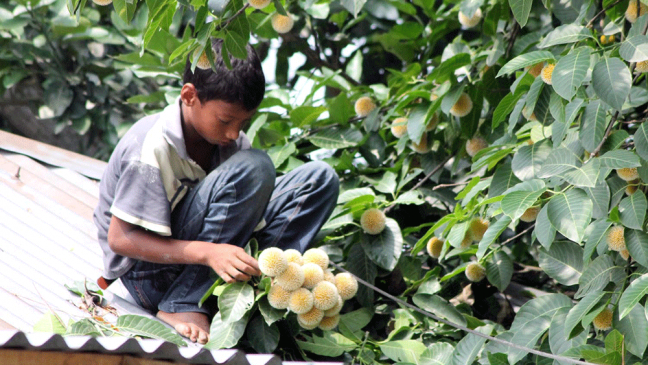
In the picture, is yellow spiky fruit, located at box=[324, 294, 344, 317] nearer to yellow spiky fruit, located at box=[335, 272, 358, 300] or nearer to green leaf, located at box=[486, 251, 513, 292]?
yellow spiky fruit, located at box=[335, 272, 358, 300]

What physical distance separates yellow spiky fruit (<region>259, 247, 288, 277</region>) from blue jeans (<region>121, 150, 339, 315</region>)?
23 cm

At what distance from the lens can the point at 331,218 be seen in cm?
256

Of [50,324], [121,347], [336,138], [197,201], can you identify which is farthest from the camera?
[336,138]

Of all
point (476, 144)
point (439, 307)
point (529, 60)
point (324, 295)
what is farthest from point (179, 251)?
point (476, 144)

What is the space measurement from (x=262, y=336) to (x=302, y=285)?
0.69 feet

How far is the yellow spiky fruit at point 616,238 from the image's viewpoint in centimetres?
194

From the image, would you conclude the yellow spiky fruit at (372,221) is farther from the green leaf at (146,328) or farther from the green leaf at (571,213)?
the green leaf at (146,328)

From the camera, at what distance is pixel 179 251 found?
2.10m

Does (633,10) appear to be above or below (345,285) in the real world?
above

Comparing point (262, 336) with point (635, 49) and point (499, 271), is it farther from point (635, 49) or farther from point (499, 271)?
point (635, 49)

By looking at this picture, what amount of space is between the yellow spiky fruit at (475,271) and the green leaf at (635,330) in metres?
0.73

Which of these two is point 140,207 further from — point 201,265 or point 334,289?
point 334,289

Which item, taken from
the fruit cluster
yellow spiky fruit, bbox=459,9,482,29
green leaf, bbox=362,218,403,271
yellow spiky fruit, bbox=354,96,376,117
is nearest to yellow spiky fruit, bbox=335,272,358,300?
the fruit cluster

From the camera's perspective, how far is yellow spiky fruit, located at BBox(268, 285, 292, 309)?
6.68ft
